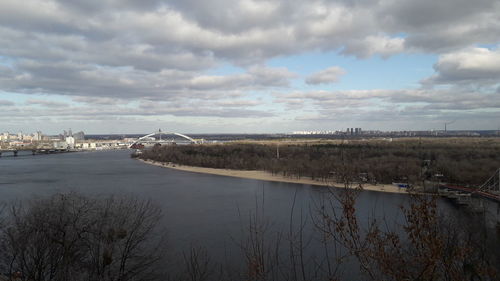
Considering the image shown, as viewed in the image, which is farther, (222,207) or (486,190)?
(486,190)

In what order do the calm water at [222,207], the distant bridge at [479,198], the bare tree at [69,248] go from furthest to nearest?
the distant bridge at [479,198] < the calm water at [222,207] < the bare tree at [69,248]

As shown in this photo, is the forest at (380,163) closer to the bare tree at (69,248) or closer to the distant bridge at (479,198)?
the distant bridge at (479,198)

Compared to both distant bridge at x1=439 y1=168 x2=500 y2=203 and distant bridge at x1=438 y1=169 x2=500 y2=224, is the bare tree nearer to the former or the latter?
distant bridge at x1=438 y1=169 x2=500 y2=224

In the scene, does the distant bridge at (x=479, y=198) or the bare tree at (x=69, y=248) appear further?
the distant bridge at (x=479, y=198)

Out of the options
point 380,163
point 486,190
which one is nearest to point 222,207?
point 486,190

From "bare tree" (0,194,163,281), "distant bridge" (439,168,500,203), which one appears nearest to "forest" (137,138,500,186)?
"distant bridge" (439,168,500,203)

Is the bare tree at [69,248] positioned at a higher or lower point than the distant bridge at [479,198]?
higher

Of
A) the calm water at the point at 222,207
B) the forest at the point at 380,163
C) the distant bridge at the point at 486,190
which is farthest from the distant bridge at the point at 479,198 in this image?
the calm water at the point at 222,207

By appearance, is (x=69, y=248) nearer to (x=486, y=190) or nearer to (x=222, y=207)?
(x=222, y=207)

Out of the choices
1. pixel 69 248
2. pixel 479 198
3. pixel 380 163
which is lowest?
pixel 479 198

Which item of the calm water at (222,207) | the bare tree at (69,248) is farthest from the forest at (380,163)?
the bare tree at (69,248)

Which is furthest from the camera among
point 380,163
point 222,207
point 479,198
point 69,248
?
point 380,163

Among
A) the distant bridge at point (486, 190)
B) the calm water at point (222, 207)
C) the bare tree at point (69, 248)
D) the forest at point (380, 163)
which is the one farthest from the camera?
the forest at point (380, 163)
